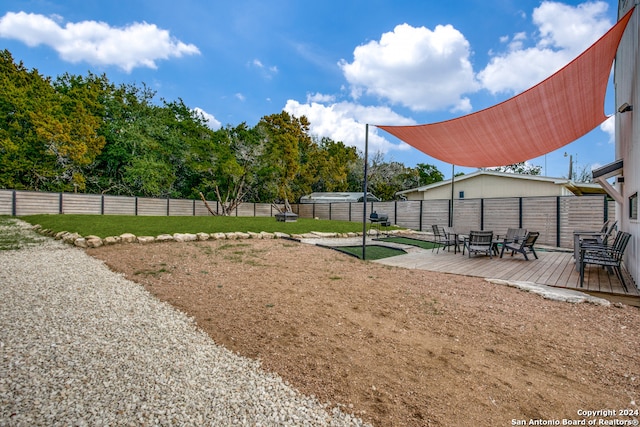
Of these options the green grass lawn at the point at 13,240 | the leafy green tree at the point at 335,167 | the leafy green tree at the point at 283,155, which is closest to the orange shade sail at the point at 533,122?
the green grass lawn at the point at 13,240

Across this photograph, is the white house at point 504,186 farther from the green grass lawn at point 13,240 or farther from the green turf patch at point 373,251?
the green grass lawn at point 13,240

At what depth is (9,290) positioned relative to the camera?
3.77 metres

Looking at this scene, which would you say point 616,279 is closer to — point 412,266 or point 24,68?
point 412,266

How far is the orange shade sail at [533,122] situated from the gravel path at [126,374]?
502 centimetres

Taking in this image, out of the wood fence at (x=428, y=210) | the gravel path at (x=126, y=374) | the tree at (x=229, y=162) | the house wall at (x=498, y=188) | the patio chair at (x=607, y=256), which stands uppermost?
the tree at (x=229, y=162)

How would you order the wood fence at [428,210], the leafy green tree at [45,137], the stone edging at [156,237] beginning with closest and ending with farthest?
1. the stone edging at [156,237]
2. the wood fence at [428,210]
3. the leafy green tree at [45,137]

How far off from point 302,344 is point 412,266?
4.01m

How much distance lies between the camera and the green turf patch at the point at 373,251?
6.96m

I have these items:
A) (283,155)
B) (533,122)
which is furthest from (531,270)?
(283,155)

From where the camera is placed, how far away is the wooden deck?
4086 mm

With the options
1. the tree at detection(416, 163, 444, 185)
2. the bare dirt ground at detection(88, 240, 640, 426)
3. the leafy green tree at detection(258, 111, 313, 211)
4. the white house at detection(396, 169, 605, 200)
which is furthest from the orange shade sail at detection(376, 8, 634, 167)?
the tree at detection(416, 163, 444, 185)

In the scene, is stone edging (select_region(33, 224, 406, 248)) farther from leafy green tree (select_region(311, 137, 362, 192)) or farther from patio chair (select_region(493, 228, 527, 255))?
leafy green tree (select_region(311, 137, 362, 192))

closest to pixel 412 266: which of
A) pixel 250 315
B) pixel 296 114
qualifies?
pixel 250 315

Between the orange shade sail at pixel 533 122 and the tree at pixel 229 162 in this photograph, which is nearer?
the orange shade sail at pixel 533 122
